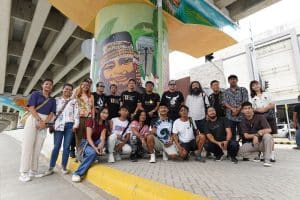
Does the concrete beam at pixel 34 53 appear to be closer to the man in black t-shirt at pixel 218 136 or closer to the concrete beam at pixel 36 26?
the concrete beam at pixel 36 26

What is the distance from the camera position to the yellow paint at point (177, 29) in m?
6.29

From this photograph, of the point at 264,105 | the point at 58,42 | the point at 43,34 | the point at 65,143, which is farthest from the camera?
the point at 43,34

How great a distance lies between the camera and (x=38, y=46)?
12.1 meters

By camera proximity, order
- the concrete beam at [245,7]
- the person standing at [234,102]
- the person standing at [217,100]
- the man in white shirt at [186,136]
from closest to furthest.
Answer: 1. the man in white shirt at [186,136]
2. the person standing at [234,102]
3. the person standing at [217,100]
4. the concrete beam at [245,7]

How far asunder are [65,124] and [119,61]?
2541mm

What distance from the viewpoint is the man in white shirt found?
13.4ft

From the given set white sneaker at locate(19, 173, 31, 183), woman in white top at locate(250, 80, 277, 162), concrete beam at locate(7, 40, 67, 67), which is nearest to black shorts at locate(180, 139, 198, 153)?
woman in white top at locate(250, 80, 277, 162)

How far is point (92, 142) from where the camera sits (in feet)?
Answer: 11.8

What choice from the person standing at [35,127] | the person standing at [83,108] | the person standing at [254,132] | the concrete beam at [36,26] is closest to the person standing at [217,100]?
the person standing at [254,132]

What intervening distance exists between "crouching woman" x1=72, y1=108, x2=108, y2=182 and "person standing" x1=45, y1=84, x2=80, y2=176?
259mm

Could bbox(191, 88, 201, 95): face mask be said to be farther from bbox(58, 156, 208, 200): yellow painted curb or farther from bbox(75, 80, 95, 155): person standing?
bbox(58, 156, 208, 200): yellow painted curb

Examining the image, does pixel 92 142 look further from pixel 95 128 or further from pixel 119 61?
pixel 119 61

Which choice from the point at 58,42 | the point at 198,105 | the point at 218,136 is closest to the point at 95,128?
the point at 198,105

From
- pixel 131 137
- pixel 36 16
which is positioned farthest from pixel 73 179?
pixel 36 16
